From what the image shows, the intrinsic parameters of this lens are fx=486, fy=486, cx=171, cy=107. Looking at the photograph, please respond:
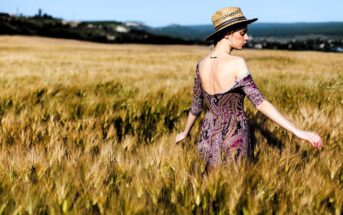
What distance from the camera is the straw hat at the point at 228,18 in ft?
8.52

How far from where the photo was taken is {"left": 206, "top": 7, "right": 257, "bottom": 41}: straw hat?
2596 mm

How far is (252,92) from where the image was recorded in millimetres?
2553

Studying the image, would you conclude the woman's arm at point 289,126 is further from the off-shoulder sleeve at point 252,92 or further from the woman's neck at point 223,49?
the woman's neck at point 223,49

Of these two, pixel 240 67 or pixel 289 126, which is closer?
pixel 289 126

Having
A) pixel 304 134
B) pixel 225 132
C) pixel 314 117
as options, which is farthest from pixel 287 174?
pixel 314 117

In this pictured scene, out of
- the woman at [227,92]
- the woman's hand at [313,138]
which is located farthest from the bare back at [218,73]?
the woman's hand at [313,138]

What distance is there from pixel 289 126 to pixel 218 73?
0.48 meters

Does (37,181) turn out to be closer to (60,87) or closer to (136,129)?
(136,129)

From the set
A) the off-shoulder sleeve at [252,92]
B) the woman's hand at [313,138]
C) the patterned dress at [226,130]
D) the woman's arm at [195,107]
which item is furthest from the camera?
the woman's arm at [195,107]

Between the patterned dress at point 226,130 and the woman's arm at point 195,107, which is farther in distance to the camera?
the woman's arm at point 195,107

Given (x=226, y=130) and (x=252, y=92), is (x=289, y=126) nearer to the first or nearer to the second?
(x=252, y=92)

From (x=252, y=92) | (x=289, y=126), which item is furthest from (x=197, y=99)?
(x=289, y=126)

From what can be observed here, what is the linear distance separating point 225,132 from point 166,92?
2.46 metres

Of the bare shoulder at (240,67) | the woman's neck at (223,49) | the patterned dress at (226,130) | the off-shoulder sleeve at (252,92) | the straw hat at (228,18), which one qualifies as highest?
the straw hat at (228,18)
